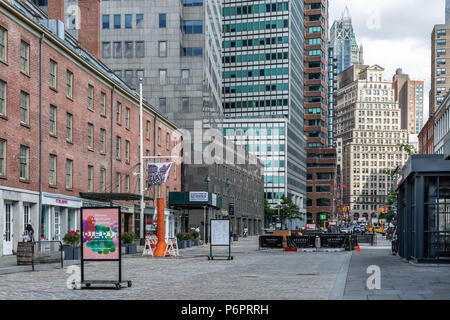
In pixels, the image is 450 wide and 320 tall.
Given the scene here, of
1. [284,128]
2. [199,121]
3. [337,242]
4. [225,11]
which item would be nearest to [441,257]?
[337,242]

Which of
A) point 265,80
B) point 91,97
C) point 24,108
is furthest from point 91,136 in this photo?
point 265,80

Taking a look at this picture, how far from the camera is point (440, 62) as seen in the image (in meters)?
Answer: 144

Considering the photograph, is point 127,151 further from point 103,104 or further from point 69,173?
point 69,173

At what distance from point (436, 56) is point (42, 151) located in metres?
122

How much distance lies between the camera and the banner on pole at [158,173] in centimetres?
4681

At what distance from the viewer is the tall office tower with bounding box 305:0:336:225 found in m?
176

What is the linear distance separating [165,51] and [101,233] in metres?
72.3

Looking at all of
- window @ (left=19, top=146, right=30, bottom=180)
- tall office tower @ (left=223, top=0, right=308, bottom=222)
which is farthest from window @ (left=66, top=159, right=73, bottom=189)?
tall office tower @ (left=223, top=0, right=308, bottom=222)

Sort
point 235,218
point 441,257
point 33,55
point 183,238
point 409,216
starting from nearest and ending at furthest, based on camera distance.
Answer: point 441,257, point 409,216, point 33,55, point 183,238, point 235,218

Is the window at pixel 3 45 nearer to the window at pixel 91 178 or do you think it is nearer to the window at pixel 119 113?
the window at pixel 91 178

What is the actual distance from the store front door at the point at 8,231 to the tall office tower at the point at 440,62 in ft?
391

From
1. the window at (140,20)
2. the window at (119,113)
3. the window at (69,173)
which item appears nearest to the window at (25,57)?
the window at (69,173)

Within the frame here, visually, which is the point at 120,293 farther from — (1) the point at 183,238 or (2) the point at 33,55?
(1) the point at 183,238
